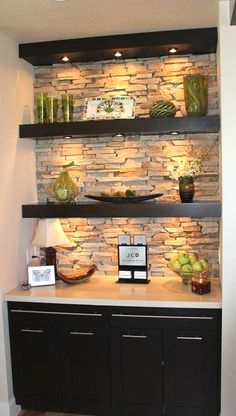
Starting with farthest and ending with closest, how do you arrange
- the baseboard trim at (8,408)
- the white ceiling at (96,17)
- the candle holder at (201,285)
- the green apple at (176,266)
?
the green apple at (176,266), the baseboard trim at (8,408), the candle holder at (201,285), the white ceiling at (96,17)

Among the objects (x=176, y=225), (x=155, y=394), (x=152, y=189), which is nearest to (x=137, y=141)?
(x=152, y=189)

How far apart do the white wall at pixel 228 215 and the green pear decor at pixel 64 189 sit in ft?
3.81

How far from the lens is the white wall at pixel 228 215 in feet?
8.46

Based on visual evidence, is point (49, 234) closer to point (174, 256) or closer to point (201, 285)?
point (174, 256)

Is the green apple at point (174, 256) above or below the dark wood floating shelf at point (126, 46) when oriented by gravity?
below

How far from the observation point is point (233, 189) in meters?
2.64

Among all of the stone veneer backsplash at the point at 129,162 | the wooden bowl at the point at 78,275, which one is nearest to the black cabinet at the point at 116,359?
the wooden bowl at the point at 78,275

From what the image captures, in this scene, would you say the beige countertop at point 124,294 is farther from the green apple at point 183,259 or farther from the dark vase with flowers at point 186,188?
the dark vase with flowers at point 186,188

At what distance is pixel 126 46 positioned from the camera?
2.99 meters

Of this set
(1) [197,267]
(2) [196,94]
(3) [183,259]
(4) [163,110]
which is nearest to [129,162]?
(4) [163,110]

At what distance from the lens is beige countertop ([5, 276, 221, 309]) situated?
2.73 m

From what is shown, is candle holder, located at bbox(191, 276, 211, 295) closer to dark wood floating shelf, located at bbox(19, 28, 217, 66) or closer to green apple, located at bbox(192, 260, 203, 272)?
green apple, located at bbox(192, 260, 203, 272)

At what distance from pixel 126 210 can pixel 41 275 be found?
0.85 meters

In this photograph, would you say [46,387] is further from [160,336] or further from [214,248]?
[214,248]
